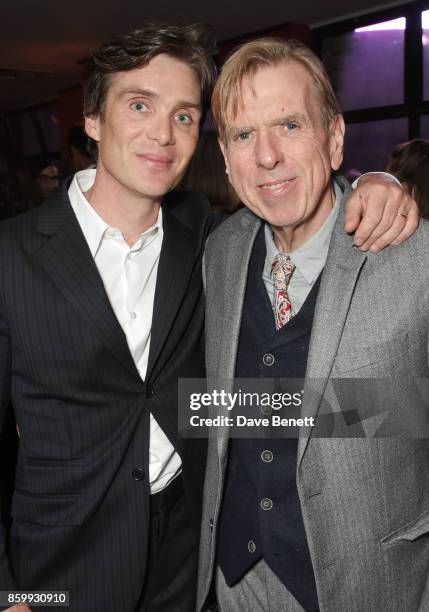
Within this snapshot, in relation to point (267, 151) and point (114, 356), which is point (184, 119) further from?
point (114, 356)

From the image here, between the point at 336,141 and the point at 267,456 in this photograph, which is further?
the point at 336,141

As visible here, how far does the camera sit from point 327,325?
1386 millimetres

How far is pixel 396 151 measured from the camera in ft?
11.5

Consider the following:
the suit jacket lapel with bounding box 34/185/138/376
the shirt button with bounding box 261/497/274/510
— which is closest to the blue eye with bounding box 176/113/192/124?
the suit jacket lapel with bounding box 34/185/138/376

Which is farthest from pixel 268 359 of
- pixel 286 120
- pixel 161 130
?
pixel 161 130

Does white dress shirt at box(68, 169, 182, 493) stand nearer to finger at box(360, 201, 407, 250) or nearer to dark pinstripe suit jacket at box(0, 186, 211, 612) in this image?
dark pinstripe suit jacket at box(0, 186, 211, 612)

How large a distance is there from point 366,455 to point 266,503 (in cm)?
27

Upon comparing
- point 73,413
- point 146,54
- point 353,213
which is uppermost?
point 146,54

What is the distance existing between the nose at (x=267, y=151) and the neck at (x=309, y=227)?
0.16 meters

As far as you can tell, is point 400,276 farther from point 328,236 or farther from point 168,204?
point 168,204

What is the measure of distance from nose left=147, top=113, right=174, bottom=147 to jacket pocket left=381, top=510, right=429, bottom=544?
112 cm

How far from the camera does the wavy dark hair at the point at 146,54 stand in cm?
174

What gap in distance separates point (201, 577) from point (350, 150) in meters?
6.76

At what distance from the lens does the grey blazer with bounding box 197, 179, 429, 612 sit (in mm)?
1375
